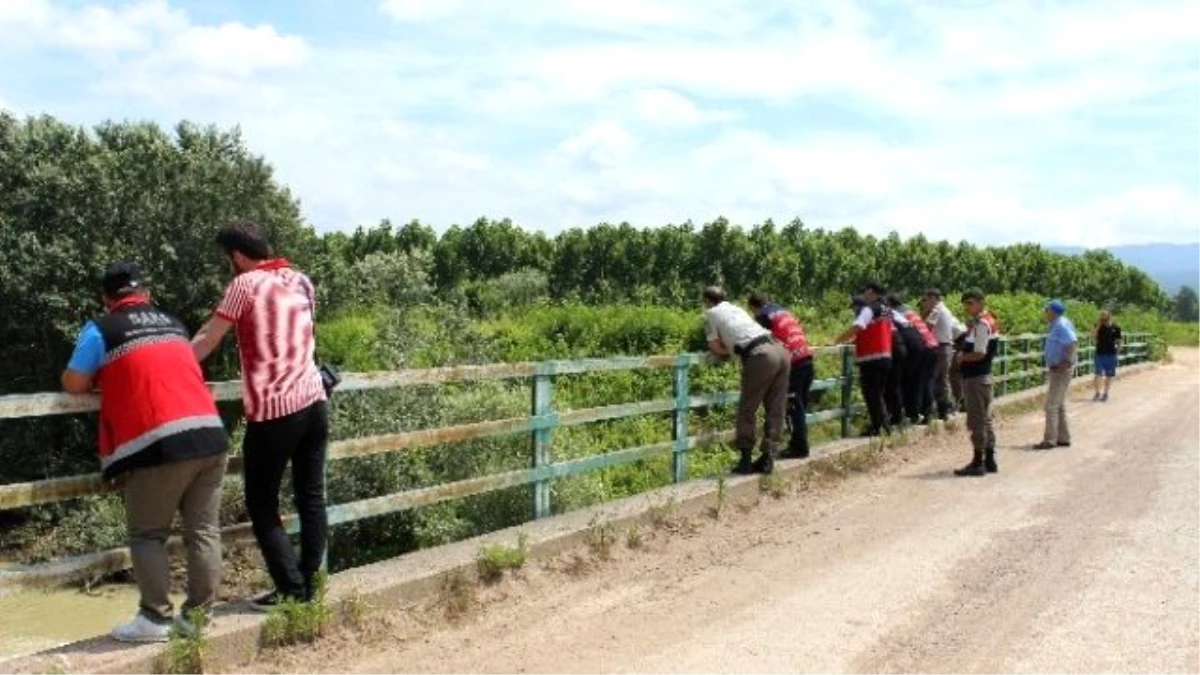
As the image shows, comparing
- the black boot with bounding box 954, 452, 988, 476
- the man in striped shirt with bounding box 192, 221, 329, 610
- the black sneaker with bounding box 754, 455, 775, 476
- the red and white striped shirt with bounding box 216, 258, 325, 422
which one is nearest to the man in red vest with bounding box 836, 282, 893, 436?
the black boot with bounding box 954, 452, 988, 476

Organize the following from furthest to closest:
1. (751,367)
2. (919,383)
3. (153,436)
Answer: (919,383) < (751,367) < (153,436)

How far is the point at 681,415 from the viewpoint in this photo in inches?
361

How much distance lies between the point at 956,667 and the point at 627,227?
69.7m

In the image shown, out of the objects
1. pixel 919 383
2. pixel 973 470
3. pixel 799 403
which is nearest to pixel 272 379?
pixel 799 403

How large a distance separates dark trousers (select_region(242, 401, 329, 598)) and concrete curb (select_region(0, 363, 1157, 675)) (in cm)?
24

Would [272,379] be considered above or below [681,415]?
above

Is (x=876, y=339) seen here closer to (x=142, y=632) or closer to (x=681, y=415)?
(x=681, y=415)

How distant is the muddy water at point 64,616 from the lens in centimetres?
1261

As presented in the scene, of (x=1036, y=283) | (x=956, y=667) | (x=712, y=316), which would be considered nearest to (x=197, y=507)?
(x=956, y=667)

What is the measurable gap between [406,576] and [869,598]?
8.32ft

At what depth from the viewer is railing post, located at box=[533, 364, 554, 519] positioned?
7371mm

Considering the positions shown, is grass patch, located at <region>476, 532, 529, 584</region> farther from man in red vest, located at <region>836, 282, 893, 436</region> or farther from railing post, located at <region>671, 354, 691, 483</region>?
man in red vest, located at <region>836, 282, 893, 436</region>

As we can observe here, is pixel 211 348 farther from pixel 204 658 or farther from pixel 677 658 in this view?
pixel 677 658

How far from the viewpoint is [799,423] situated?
1051cm
